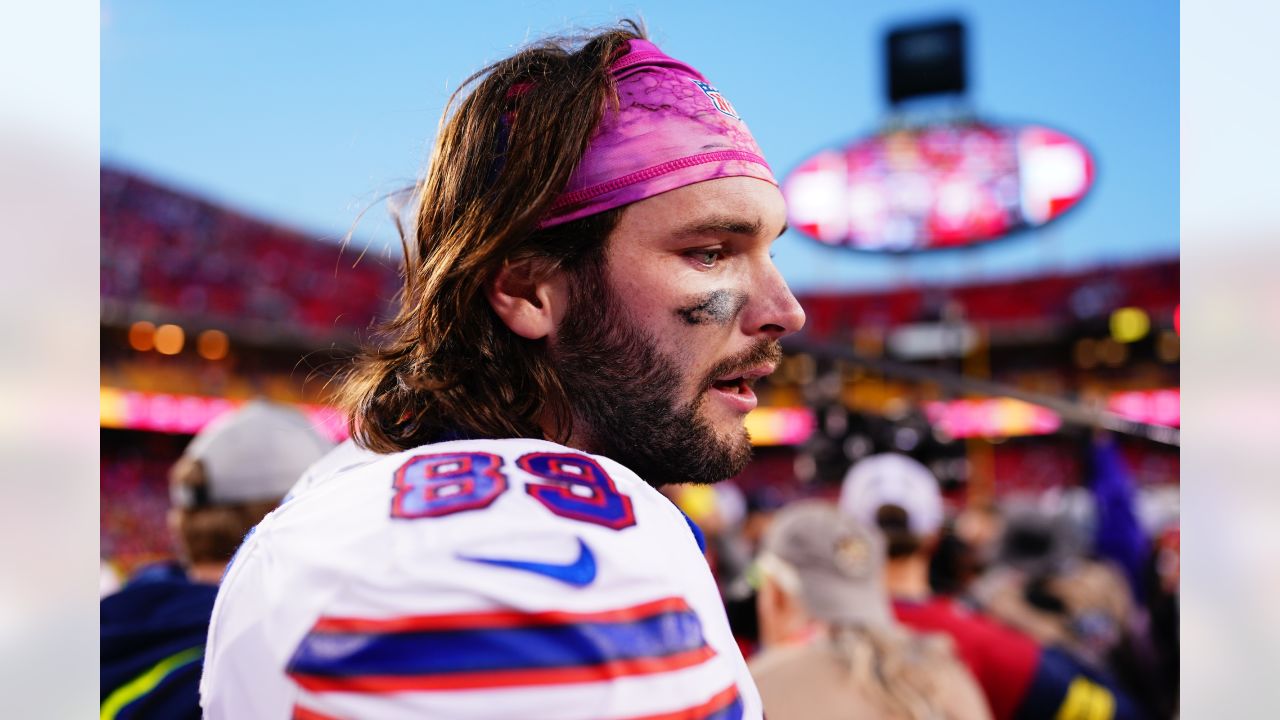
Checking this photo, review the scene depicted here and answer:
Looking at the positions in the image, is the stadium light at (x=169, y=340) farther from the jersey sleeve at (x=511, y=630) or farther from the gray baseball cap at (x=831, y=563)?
the jersey sleeve at (x=511, y=630)

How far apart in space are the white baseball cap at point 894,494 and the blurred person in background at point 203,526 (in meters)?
1.93

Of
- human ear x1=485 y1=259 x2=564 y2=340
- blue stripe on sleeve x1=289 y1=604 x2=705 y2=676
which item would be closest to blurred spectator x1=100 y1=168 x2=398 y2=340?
human ear x1=485 y1=259 x2=564 y2=340

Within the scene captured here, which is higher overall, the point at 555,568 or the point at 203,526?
the point at 555,568

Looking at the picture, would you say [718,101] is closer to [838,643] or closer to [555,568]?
[555,568]

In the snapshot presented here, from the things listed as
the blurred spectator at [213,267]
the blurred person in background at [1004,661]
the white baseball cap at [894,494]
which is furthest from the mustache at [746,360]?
the blurred spectator at [213,267]

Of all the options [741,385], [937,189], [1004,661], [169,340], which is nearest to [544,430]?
[741,385]

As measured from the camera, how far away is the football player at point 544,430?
0.79 m

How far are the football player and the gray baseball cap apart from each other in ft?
5.19

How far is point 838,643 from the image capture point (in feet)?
8.39

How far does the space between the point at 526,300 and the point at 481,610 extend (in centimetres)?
57

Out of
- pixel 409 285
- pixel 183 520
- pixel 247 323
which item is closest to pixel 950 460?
pixel 183 520

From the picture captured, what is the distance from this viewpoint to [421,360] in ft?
4.33
